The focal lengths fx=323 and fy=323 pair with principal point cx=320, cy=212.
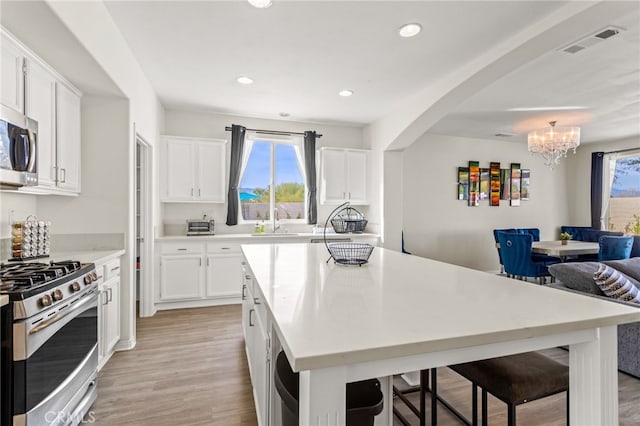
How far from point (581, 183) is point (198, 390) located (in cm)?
842

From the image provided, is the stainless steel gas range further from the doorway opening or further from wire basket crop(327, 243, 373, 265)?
the doorway opening

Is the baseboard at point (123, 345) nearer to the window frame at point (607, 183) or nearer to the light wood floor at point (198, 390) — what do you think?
the light wood floor at point (198, 390)

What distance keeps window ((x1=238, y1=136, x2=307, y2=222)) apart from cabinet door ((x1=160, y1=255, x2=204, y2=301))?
3.85 feet

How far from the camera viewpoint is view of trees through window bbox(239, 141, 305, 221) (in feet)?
17.0

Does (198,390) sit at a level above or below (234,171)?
below

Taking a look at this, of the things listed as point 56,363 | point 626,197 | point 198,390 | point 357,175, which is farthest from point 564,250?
point 56,363

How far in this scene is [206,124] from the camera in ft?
16.1

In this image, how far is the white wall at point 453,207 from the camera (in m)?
6.10

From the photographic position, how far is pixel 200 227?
455cm

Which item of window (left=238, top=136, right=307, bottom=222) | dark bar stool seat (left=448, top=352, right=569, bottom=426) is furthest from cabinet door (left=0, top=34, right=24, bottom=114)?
window (left=238, top=136, right=307, bottom=222)

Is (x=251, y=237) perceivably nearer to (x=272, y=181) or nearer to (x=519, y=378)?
(x=272, y=181)

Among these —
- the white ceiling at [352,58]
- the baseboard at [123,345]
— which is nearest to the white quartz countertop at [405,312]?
the white ceiling at [352,58]

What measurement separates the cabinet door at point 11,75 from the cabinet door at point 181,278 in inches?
96.2

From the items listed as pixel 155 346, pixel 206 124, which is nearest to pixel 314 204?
pixel 206 124
